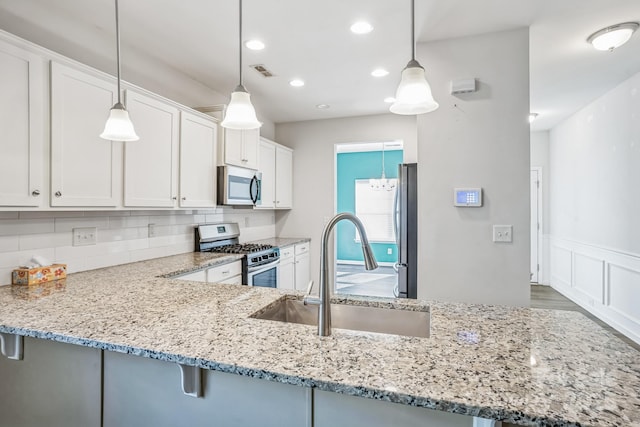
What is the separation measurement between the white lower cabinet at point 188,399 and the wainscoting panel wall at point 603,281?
3.89 m

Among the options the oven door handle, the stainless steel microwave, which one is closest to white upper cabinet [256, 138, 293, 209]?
the stainless steel microwave

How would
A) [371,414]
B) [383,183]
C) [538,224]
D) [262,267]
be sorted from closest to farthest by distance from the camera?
[371,414] → [262,267] → [538,224] → [383,183]

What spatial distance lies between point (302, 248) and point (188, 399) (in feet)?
12.0

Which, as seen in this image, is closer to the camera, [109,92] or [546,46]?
[109,92]

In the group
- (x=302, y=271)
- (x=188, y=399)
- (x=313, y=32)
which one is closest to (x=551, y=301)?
(x=302, y=271)

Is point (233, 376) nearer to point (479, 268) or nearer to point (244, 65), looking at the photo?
point (479, 268)

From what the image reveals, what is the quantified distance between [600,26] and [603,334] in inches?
93.8

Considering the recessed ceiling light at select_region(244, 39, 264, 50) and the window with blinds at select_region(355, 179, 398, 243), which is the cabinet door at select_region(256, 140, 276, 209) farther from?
the window with blinds at select_region(355, 179, 398, 243)

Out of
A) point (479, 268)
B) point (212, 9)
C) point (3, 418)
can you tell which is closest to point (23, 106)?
point (212, 9)

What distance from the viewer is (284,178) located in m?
4.84

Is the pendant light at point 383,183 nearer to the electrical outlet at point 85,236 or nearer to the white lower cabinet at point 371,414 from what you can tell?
the electrical outlet at point 85,236

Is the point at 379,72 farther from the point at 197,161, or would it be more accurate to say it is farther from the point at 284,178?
the point at 284,178

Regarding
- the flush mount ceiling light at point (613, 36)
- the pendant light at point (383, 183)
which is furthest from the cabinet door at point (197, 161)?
the pendant light at point (383, 183)

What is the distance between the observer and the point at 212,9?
222cm
